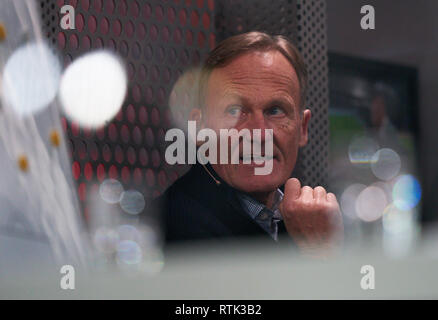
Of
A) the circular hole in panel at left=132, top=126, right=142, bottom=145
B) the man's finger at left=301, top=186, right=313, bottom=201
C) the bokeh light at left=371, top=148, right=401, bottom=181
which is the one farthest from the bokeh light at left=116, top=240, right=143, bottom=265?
the bokeh light at left=371, top=148, right=401, bottom=181

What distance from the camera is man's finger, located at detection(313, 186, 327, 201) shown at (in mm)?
2346

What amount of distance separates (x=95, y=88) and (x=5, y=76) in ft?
1.07

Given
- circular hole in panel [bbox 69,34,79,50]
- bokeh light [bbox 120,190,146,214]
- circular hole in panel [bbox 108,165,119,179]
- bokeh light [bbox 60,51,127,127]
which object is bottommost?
bokeh light [bbox 120,190,146,214]

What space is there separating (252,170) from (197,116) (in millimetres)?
280

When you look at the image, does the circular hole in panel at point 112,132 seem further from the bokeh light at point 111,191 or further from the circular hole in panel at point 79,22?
the circular hole in panel at point 79,22

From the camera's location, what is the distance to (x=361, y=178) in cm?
248

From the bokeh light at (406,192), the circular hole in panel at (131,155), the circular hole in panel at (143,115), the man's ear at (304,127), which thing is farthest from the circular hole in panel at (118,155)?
the bokeh light at (406,192)

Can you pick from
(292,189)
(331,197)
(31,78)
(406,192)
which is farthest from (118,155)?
(406,192)

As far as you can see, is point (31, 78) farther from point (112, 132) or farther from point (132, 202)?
point (132, 202)

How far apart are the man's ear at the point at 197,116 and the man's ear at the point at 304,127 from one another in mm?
370

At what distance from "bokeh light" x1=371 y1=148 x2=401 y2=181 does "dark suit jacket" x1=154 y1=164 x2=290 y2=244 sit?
0.44 m

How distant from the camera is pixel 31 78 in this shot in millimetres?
2385

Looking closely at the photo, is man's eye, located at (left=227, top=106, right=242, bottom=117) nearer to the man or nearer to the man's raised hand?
the man
